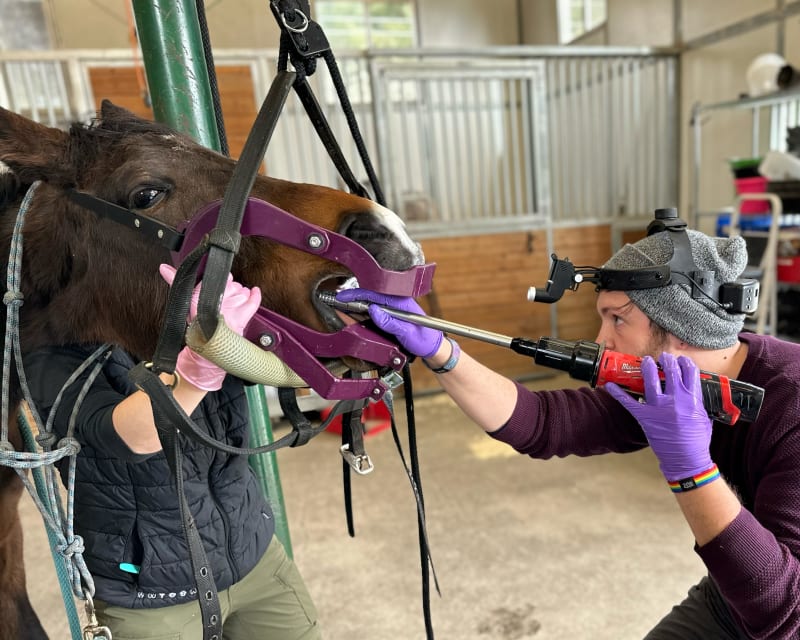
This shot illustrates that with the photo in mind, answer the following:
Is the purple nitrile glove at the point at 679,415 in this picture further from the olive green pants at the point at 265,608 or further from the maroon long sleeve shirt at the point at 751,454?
Answer: the olive green pants at the point at 265,608

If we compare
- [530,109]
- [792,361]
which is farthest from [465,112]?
[792,361]

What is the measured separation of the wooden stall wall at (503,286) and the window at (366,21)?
15.4ft

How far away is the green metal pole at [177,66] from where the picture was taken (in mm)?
1055

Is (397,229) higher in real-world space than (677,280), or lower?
higher

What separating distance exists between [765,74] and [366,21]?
5.95 metres

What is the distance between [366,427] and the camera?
3.96m

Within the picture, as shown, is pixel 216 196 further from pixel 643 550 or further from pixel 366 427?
pixel 366 427

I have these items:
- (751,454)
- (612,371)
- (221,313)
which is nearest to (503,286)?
(751,454)

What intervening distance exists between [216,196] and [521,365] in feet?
14.4

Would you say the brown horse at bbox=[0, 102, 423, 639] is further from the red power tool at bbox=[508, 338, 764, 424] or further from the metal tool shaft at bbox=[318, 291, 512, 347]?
the red power tool at bbox=[508, 338, 764, 424]

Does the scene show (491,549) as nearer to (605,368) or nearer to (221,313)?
(605,368)

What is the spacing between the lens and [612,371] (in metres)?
0.95

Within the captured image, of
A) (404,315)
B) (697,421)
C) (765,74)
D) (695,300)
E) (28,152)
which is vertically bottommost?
(697,421)

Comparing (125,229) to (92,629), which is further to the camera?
(92,629)
